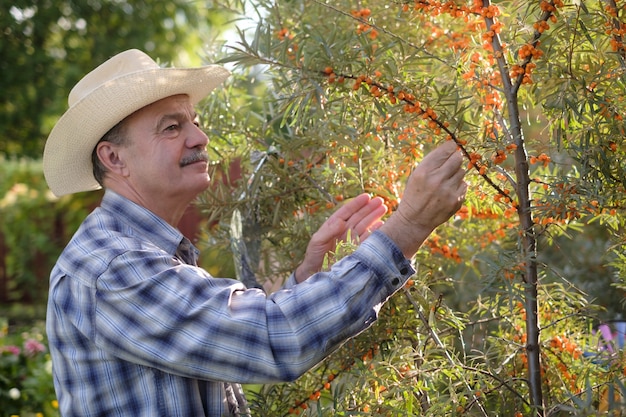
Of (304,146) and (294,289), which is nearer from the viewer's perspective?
(294,289)

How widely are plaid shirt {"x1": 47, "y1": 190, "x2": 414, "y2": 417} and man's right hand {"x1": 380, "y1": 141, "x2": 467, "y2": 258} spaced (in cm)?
5

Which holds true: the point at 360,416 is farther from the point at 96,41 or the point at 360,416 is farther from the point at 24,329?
the point at 96,41

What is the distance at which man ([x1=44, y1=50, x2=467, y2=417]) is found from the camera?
1701 millimetres

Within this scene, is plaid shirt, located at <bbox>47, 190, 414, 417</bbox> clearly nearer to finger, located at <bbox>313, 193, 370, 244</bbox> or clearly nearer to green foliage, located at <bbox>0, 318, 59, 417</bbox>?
finger, located at <bbox>313, 193, 370, 244</bbox>

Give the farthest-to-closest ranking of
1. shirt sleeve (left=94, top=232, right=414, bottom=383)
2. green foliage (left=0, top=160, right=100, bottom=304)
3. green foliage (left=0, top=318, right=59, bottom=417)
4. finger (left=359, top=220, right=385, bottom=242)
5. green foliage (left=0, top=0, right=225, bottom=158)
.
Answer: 1. green foliage (left=0, top=0, right=225, bottom=158)
2. green foliage (left=0, top=160, right=100, bottom=304)
3. green foliage (left=0, top=318, right=59, bottom=417)
4. finger (left=359, top=220, right=385, bottom=242)
5. shirt sleeve (left=94, top=232, right=414, bottom=383)

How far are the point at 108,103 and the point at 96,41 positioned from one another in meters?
9.82

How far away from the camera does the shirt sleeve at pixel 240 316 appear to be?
1.68m

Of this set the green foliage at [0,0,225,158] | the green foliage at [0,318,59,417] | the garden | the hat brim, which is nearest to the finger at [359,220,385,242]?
the garden

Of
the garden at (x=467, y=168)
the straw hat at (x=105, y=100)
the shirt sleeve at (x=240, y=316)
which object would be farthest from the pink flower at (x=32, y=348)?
the shirt sleeve at (x=240, y=316)

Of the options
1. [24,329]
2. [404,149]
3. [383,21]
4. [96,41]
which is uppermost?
[383,21]

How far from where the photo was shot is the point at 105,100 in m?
2.18

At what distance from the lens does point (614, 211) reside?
1.73 meters

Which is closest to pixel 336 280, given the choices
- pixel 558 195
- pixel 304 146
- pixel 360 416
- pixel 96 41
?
pixel 360 416

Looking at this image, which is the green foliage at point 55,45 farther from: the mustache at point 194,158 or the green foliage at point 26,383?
the mustache at point 194,158
